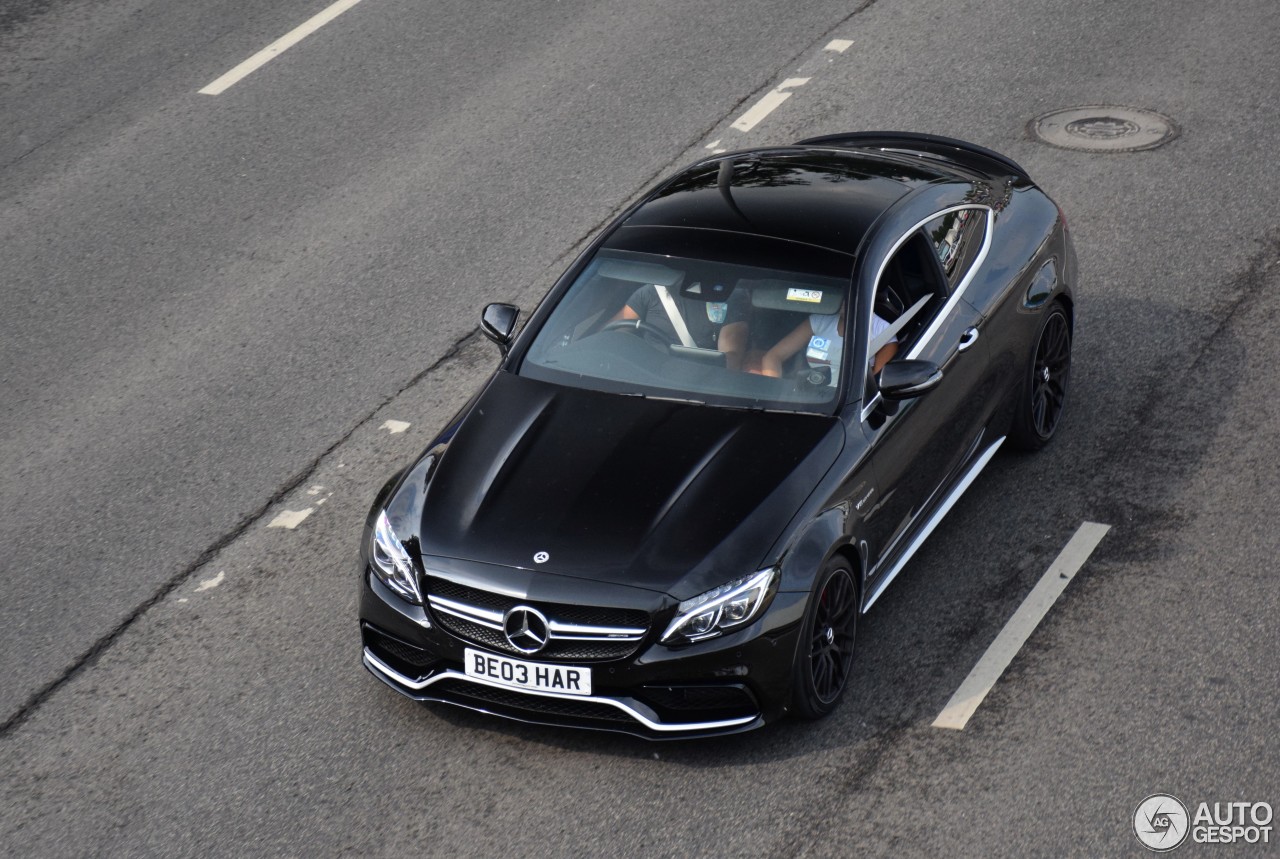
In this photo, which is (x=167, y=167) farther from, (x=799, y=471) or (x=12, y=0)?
(x=799, y=471)

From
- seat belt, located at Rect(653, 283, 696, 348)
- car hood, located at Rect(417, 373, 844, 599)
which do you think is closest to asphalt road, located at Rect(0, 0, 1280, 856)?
car hood, located at Rect(417, 373, 844, 599)

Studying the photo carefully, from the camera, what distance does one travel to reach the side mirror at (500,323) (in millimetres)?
7250

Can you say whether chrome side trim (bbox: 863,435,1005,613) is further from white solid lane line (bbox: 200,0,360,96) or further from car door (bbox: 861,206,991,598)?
white solid lane line (bbox: 200,0,360,96)

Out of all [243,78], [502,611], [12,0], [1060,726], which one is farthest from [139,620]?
[12,0]

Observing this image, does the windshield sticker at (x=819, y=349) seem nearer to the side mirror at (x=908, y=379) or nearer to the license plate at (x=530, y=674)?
the side mirror at (x=908, y=379)

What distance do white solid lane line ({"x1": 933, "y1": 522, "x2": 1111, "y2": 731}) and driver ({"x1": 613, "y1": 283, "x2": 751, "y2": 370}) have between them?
1.60 metres

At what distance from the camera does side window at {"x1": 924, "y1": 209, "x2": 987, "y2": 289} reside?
7.33m

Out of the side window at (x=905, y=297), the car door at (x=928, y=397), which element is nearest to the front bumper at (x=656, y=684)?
the car door at (x=928, y=397)

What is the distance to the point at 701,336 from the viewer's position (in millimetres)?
6809

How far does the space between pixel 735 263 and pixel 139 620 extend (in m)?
3.13

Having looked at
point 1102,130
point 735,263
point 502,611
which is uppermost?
point 735,263

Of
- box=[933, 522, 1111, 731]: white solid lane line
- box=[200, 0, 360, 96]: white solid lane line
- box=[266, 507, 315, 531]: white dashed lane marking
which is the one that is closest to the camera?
box=[933, 522, 1111, 731]: white solid lane line

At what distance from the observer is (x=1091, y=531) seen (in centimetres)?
729

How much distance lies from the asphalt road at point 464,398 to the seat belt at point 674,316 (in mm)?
1442
